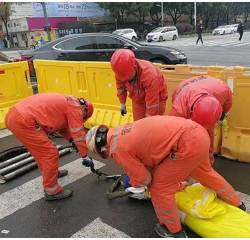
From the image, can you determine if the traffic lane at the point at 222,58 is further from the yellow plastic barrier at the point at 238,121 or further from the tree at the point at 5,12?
the tree at the point at 5,12

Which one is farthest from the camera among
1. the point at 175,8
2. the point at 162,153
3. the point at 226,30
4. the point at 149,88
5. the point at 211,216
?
the point at 175,8

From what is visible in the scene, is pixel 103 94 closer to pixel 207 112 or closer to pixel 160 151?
pixel 207 112

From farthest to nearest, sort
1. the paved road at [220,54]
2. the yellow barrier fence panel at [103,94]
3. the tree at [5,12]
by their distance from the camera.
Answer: the tree at [5,12] < the paved road at [220,54] < the yellow barrier fence panel at [103,94]

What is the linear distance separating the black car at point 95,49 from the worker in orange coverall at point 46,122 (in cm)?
578

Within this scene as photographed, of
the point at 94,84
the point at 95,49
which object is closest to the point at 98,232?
the point at 94,84

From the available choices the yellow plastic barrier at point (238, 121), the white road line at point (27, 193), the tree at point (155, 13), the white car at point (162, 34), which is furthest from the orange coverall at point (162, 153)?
the tree at point (155, 13)

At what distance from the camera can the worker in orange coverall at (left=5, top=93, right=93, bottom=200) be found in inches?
148

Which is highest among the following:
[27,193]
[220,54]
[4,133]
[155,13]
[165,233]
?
[165,233]

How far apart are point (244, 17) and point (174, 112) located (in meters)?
76.6

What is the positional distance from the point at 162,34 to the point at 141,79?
108 ft

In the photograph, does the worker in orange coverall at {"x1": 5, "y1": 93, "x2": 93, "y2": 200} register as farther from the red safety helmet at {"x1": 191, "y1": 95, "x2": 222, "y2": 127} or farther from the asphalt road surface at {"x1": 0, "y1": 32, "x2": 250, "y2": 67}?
the asphalt road surface at {"x1": 0, "y1": 32, "x2": 250, "y2": 67}

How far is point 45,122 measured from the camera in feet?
12.5

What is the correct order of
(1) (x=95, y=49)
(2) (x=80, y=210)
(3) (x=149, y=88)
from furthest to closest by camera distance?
(1) (x=95, y=49) < (3) (x=149, y=88) < (2) (x=80, y=210)

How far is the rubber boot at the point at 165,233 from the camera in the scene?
3002 mm
